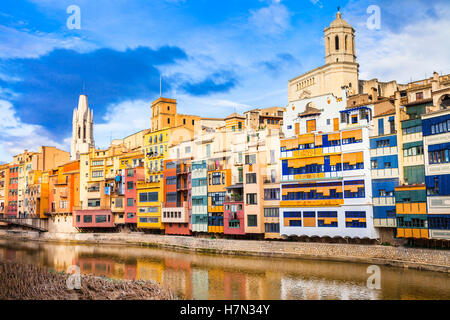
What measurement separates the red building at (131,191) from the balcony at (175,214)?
8340 millimetres

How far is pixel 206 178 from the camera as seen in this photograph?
61406 mm

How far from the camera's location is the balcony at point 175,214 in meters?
64.6

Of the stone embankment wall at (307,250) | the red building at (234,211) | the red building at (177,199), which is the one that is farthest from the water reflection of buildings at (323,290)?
the red building at (177,199)

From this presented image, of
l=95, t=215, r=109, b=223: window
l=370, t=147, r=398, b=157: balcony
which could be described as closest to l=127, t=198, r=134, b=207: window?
l=95, t=215, r=109, b=223: window

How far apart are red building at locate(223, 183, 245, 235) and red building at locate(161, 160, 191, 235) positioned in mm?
8751

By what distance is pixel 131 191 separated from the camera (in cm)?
7538

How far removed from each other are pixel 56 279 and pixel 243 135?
3392 centimetres

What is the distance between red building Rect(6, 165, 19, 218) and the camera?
103062mm

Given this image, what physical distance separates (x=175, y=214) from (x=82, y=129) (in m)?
98.0

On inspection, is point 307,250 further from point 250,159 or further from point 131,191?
point 131,191

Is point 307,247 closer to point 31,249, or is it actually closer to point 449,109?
point 449,109

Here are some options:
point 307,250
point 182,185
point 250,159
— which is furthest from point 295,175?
point 182,185

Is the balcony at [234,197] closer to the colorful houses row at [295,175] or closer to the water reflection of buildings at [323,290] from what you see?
the colorful houses row at [295,175]

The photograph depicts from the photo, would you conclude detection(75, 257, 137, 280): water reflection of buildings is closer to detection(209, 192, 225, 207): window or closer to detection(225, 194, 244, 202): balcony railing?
detection(209, 192, 225, 207): window
